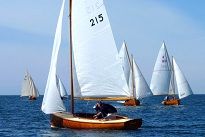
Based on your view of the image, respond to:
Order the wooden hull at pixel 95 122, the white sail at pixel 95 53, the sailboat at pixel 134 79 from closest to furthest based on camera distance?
the wooden hull at pixel 95 122 < the white sail at pixel 95 53 < the sailboat at pixel 134 79

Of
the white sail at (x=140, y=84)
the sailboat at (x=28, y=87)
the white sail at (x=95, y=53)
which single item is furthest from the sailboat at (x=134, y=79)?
the sailboat at (x=28, y=87)

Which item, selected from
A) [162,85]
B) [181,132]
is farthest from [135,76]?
[181,132]

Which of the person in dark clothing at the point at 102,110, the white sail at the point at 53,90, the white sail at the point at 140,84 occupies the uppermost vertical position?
the white sail at the point at 140,84

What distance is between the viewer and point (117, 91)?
127 feet

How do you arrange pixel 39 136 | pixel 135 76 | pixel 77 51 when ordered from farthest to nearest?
pixel 135 76 → pixel 77 51 → pixel 39 136

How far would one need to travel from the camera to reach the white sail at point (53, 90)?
37.2m

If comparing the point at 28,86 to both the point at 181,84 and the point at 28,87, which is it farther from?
the point at 181,84

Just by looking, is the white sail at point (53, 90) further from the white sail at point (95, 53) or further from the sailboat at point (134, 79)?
the sailboat at point (134, 79)

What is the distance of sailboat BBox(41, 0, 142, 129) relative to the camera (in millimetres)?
37562

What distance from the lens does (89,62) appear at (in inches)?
1518

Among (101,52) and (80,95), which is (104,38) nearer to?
(101,52)

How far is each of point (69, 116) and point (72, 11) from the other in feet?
23.6

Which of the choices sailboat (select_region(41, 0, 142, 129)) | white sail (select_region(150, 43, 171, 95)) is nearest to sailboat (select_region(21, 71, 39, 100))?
white sail (select_region(150, 43, 171, 95))

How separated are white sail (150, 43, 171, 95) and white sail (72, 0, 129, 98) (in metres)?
45.1
